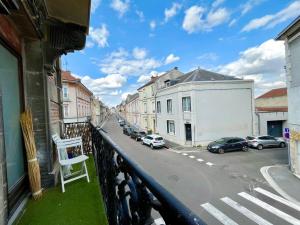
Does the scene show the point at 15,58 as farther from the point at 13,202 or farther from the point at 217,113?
the point at 217,113

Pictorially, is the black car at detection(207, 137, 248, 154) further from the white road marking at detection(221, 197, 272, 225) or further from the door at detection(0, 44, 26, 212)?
the door at detection(0, 44, 26, 212)

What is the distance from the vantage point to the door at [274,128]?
84.2 feet

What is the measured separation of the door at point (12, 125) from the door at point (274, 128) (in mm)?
27646

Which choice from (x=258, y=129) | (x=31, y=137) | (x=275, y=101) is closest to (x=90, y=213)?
(x=31, y=137)

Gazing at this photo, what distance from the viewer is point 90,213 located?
9.85 feet

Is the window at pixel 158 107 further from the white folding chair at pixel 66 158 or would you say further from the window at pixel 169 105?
the white folding chair at pixel 66 158

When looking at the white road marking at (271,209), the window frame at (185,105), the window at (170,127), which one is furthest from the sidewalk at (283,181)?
the window at (170,127)

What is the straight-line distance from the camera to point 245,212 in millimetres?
7883

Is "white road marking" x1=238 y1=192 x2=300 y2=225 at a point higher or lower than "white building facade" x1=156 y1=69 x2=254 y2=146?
lower

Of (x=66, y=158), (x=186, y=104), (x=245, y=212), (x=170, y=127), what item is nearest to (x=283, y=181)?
(x=245, y=212)

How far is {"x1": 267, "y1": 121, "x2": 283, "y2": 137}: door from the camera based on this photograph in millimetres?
25656

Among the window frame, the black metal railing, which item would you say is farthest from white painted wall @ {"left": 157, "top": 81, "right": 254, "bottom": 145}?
the black metal railing

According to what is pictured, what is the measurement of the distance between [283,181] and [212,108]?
11.9 metres

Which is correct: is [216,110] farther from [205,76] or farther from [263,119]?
[263,119]
